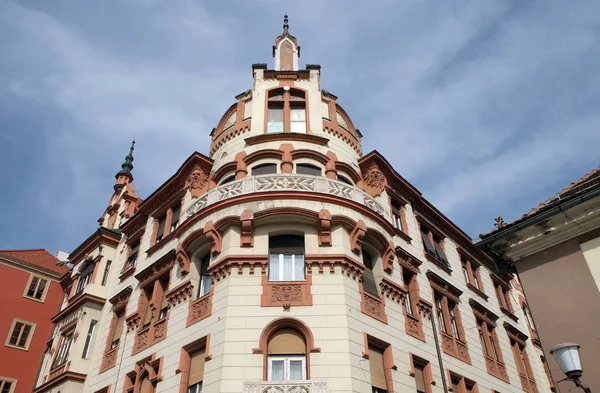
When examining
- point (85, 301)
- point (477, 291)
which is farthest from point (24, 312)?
point (477, 291)

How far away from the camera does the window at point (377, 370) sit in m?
16.4

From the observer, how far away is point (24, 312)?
29.2 m

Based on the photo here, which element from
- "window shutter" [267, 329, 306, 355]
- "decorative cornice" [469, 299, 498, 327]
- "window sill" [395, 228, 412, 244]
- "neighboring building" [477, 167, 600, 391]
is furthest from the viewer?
"decorative cornice" [469, 299, 498, 327]

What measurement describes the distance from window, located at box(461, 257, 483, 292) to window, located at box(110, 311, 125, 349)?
17941mm

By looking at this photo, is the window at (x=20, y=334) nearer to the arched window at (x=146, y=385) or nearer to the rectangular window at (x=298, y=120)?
the arched window at (x=146, y=385)

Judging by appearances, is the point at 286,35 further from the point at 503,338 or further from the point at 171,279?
the point at 503,338

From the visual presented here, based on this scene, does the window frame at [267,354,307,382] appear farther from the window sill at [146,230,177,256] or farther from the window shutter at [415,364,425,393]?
the window sill at [146,230,177,256]

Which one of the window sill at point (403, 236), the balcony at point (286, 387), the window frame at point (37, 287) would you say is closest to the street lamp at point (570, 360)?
the balcony at point (286, 387)

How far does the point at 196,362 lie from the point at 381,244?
8.22 meters

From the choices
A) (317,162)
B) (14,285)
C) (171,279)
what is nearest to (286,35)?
(317,162)

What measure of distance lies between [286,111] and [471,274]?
14.3 metres

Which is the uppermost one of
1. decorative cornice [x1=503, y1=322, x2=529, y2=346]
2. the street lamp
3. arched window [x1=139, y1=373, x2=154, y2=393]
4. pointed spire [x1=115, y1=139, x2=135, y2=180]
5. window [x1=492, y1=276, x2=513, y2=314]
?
pointed spire [x1=115, y1=139, x2=135, y2=180]

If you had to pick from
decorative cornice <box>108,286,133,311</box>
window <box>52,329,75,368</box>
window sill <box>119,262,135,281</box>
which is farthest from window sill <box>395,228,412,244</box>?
window <box>52,329,75,368</box>

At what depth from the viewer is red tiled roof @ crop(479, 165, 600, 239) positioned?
11734mm
